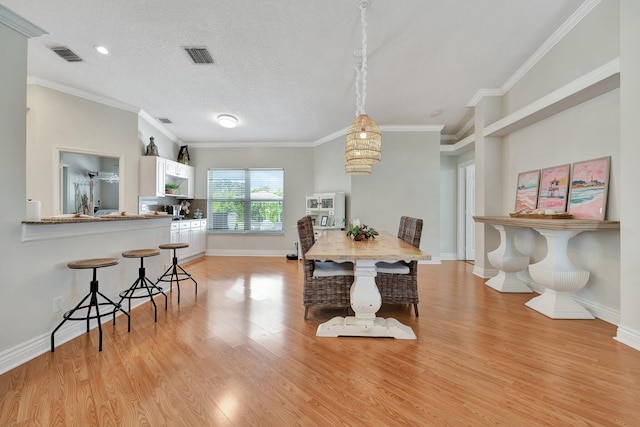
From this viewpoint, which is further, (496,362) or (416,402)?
(496,362)

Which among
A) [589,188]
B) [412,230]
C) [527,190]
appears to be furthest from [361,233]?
[527,190]

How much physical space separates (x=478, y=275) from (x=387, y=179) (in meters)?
2.38

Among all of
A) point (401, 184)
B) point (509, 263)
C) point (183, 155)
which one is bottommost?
point (509, 263)

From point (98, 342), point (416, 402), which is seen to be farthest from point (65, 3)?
point (416, 402)

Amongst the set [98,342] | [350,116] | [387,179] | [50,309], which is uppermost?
[350,116]

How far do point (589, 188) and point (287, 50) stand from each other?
11.7ft

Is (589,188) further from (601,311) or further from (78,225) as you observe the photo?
(78,225)

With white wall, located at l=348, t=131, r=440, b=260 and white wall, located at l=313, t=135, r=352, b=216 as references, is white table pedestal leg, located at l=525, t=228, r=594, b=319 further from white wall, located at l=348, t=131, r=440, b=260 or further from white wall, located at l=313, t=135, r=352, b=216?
white wall, located at l=313, t=135, r=352, b=216

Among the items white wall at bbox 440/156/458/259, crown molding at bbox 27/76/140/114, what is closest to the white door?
white wall at bbox 440/156/458/259

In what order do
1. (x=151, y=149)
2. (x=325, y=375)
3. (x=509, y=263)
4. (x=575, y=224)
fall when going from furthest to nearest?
(x=151, y=149)
(x=509, y=263)
(x=575, y=224)
(x=325, y=375)

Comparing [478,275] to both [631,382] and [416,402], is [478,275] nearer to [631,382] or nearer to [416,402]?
[631,382]

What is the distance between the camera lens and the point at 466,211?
18.8ft

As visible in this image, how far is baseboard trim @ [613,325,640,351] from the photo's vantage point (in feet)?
6.76

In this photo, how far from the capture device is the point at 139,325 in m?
2.52
